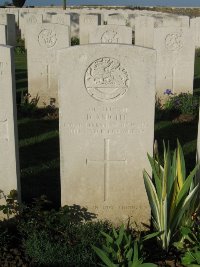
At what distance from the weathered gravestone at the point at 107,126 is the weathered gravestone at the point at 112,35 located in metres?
4.90

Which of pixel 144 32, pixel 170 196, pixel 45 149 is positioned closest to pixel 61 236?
pixel 170 196

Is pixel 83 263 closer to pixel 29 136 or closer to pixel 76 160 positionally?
pixel 76 160

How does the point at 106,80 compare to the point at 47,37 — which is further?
the point at 47,37

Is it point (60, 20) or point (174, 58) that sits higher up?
point (60, 20)

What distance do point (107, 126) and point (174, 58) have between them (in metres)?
4.93

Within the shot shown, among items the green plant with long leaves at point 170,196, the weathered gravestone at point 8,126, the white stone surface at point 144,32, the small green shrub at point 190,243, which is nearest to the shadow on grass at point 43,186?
the weathered gravestone at point 8,126

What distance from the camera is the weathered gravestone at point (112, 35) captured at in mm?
9133

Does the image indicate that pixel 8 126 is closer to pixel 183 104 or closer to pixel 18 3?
pixel 183 104

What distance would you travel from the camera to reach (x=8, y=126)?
450 centimetres

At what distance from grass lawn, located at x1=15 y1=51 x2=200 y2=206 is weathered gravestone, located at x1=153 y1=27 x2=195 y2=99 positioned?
42.4 inches

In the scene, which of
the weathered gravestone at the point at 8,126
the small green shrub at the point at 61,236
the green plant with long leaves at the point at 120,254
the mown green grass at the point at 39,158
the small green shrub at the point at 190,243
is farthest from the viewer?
the mown green grass at the point at 39,158

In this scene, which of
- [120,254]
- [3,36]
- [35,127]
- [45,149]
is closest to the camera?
[120,254]

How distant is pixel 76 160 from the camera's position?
14.9 ft

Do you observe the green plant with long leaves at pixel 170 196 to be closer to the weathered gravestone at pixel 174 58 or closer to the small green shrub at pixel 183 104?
the small green shrub at pixel 183 104
